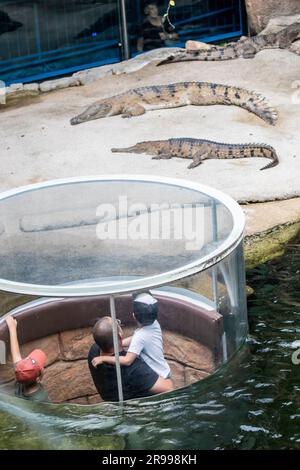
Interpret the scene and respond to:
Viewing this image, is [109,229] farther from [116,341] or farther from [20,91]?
[20,91]

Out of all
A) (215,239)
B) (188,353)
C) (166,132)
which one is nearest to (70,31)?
(166,132)

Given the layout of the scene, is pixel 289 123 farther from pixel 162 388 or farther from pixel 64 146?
pixel 162 388

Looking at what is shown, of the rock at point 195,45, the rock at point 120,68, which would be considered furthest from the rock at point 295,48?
the rock at point 120,68

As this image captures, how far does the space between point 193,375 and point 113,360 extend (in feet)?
1.94

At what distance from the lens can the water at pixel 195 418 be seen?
583 centimetres

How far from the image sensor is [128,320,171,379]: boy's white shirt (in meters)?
6.08

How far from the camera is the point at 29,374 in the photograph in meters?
6.09

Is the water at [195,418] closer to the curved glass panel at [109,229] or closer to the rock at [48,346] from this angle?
the rock at [48,346]

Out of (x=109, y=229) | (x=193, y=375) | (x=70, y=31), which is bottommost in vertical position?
(x=193, y=375)

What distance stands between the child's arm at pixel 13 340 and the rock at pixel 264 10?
8625 millimetres

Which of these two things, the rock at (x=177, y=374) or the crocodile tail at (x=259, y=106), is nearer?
the rock at (x=177, y=374)

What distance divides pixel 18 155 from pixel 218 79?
3.13 metres

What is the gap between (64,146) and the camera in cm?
1054
